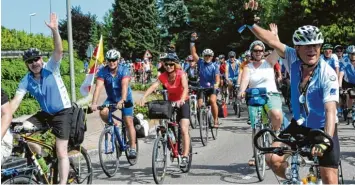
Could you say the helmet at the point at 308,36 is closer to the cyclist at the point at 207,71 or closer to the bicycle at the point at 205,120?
the bicycle at the point at 205,120

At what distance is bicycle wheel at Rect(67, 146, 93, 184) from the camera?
667 centimetres

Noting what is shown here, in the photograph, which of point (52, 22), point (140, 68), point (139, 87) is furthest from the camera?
point (140, 68)

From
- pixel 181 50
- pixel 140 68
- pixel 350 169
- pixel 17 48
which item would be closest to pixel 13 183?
pixel 350 169

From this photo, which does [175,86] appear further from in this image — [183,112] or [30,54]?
[30,54]

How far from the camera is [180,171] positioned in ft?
27.7

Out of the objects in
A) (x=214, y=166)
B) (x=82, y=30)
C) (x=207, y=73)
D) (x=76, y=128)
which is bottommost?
(x=214, y=166)

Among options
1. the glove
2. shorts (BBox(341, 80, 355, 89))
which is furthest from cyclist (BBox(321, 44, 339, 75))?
the glove

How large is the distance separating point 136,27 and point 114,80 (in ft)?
217

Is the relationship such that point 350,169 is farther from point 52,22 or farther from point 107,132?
point 52,22

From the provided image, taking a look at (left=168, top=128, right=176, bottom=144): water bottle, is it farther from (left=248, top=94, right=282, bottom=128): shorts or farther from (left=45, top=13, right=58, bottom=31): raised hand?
(left=45, top=13, right=58, bottom=31): raised hand

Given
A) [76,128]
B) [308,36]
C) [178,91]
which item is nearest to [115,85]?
[178,91]

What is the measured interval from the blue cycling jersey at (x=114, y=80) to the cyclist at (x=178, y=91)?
1.98ft

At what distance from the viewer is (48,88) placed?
245 inches

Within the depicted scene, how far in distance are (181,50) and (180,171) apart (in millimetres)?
67415
